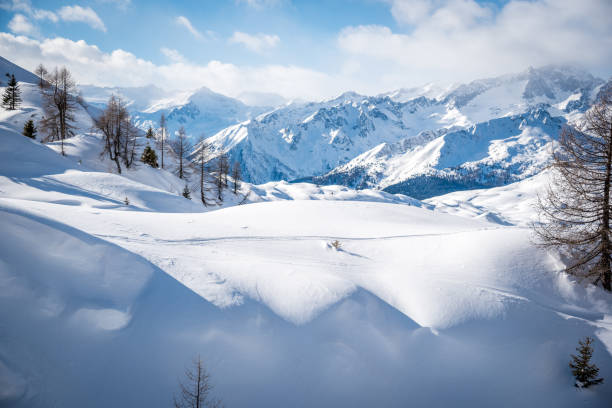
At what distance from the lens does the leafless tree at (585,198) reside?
829 cm

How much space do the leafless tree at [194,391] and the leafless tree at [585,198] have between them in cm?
1083

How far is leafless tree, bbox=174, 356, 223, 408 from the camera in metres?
4.64

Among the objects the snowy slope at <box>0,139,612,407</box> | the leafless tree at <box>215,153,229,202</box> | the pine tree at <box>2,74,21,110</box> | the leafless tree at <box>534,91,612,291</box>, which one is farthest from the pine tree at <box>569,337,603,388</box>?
the pine tree at <box>2,74,21,110</box>

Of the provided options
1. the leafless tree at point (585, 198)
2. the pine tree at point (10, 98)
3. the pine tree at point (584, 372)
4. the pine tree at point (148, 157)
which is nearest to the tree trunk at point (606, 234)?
the leafless tree at point (585, 198)

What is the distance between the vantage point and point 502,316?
7000 mm

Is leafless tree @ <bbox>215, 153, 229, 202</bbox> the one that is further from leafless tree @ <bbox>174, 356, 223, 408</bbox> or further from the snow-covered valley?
leafless tree @ <bbox>174, 356, 223, 408</bbox>

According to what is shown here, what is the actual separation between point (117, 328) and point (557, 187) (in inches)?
526

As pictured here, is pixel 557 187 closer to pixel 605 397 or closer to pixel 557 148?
pixel 557 148

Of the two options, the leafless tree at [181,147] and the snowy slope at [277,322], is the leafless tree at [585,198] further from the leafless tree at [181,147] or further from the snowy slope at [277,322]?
the leafless tree at [181,147]

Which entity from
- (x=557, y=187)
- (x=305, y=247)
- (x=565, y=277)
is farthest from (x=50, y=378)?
(x=557, y=187)

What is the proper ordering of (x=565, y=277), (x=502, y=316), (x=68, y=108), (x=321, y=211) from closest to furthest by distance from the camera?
(x=502, y=316)
(x=565, y=277)
(x=321, y=211)
(x=68, y=108)

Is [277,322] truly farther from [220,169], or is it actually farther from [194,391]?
[220,169]

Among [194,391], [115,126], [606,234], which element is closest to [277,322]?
[194,391]

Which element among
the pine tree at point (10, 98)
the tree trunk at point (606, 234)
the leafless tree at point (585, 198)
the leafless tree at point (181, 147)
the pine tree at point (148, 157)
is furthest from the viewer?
the pine tree at point (10, 98)
